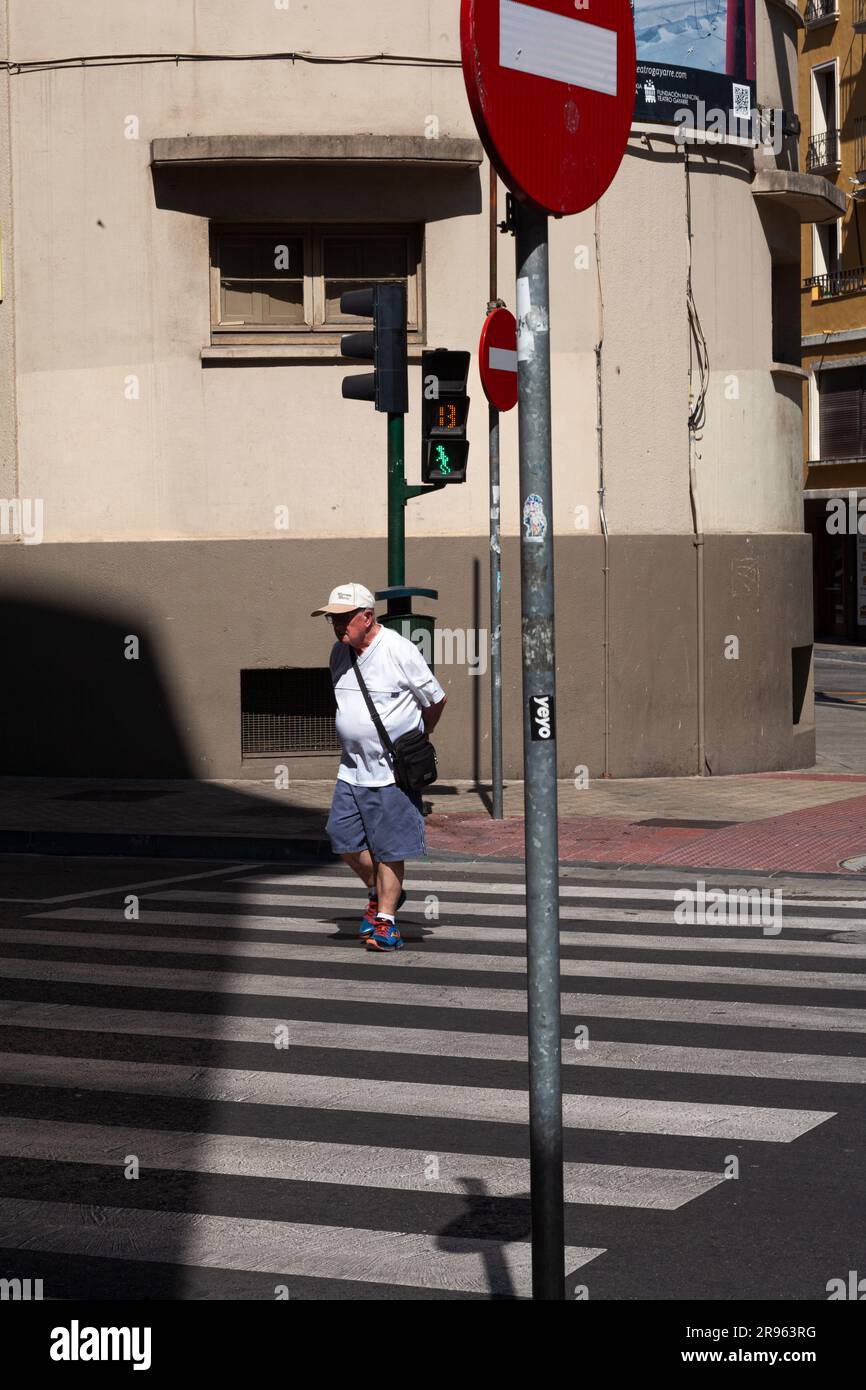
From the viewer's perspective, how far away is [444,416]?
14500 mm

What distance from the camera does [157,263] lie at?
677 inches

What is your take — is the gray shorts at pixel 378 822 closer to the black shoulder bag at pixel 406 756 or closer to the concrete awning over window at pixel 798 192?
the black shoulder bag at pixel 406 756

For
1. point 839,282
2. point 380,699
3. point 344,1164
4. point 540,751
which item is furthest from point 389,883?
point 839,282

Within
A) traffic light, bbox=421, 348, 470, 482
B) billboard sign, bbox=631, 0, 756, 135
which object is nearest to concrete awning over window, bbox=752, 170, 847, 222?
billboard sign, bbox=631, 0, 756, 135

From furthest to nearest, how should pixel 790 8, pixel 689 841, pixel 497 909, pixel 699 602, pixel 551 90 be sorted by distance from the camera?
pixel 790 8 < pixel 699 602 < pixel 689 841 < pixel 497 909 < pixel 551 90

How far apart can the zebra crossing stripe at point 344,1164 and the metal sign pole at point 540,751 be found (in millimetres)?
2060

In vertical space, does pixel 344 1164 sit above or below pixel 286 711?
below

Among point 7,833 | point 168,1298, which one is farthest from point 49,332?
point 168,1298

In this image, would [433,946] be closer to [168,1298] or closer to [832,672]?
[168,1298]

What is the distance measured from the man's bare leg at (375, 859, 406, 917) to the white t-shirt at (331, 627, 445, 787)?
1.44 feet

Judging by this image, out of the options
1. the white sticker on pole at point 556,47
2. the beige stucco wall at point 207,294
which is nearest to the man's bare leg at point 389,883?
the white sticker on pole at point 556,47

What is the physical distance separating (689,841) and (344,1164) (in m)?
7.91

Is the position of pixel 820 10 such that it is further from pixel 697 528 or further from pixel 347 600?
pixel 347 600
